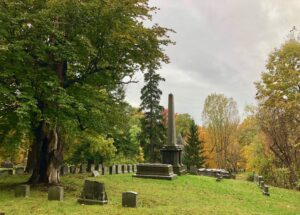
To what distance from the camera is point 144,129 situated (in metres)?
39.6

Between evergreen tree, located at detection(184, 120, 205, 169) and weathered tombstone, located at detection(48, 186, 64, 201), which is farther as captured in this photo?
evergreen tree, located at detection(184, 120, 205, 169)

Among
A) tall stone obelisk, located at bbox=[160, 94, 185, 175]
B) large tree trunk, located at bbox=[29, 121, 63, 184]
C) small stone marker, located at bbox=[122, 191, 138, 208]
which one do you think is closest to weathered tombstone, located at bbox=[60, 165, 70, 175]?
large tree trunk, located at bbox=[29, 121, 63, 184]

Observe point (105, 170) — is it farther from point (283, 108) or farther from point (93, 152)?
point (283, 108)

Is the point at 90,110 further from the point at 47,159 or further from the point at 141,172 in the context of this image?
the point at 141,172

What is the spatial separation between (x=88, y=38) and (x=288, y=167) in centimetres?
2179

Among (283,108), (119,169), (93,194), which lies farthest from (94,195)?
(283,108)

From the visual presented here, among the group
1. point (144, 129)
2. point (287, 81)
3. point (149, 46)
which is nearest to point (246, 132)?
point (144, 129)

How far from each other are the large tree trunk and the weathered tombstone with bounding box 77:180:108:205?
5179 millimetres

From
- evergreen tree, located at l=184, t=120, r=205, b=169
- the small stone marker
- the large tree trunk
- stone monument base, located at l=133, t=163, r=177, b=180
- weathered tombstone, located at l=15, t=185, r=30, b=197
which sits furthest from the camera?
evergreen tree, located at l=184, t=120, r=205, b=169

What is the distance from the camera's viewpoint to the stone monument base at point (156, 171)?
21141 mm

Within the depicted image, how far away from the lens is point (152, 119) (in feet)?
129

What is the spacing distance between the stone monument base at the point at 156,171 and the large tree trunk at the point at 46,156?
752 cm

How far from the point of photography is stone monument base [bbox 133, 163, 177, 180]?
2114 cm

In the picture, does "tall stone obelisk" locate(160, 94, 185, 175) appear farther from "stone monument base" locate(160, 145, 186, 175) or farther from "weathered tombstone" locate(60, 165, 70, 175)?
"weathered tombstone" locate(60, 165, 70, 175)
